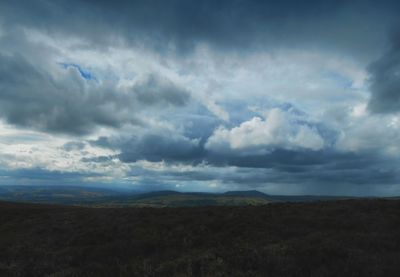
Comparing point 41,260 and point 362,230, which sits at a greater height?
point 362,230

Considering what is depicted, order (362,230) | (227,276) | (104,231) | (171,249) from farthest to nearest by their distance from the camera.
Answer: (104,231) < (362,230) < (171,249) < (227,276)

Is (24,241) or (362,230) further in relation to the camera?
(24,241)

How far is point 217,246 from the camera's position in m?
15.3

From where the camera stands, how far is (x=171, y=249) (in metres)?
15.2

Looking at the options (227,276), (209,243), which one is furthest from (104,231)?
(227,276)

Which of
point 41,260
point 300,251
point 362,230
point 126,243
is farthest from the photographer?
point 362,230

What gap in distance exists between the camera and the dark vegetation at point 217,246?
1093 centimetres

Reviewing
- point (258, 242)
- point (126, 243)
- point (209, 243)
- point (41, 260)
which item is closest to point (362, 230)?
point (258, 242)

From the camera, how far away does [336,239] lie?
14719 millimetres

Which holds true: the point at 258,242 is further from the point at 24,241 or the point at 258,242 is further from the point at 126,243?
the point at 24,241

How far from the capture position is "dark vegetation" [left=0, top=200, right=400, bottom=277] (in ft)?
35.9

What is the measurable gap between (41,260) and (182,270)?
24.2ft

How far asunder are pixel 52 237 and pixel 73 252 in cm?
628

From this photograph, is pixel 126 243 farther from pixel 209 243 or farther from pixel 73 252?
pixel 209 243
